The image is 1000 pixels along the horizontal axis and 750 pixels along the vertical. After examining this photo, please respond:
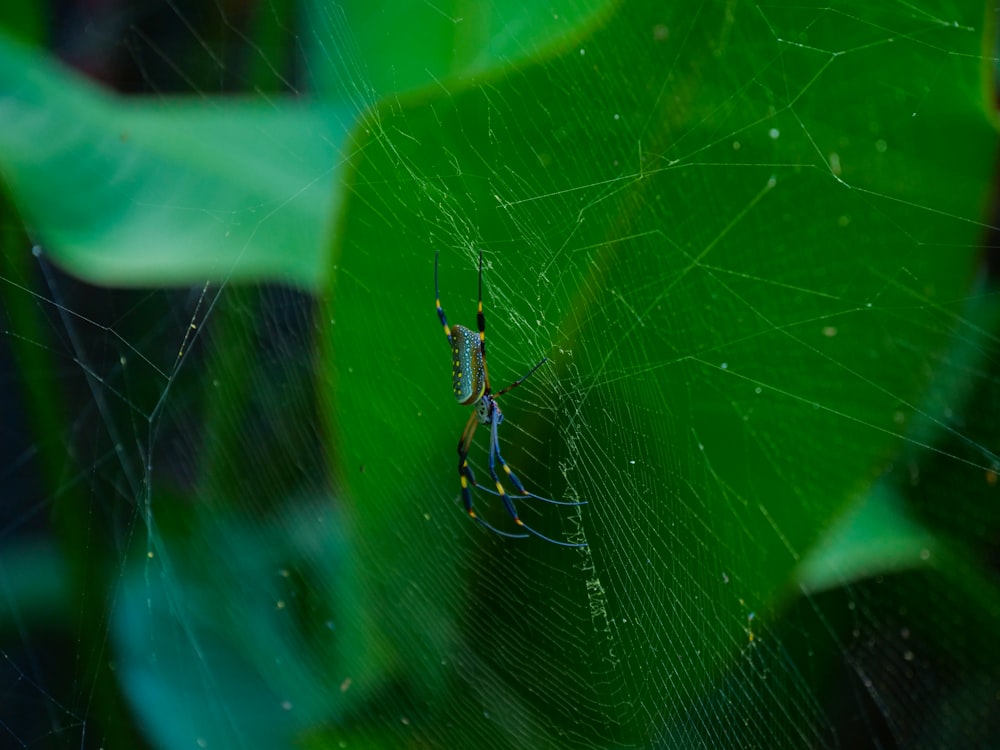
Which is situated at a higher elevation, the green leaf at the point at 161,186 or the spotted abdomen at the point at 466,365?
the green leaf at the point at 161,186

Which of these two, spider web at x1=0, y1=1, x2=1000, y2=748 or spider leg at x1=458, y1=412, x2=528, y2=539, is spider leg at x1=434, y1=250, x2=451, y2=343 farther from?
spider leg at x1=458, y1=412, x2=528, y2=539

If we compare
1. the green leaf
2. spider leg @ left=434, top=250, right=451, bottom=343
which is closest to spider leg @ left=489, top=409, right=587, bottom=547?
spider leg @ left=434, top=250, right=451, bottom=343

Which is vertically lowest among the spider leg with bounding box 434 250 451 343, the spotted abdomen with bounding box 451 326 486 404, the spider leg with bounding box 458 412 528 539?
the spider leg with bounding box 458 412 528 539

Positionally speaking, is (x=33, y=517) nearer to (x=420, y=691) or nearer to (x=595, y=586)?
(x=420, y=691)

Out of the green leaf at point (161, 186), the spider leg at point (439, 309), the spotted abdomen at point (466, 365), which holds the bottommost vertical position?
the spotted abdomen at point (466, 365)

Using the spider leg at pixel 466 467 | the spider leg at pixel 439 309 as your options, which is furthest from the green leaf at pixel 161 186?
the spider leg at pixel 466 467

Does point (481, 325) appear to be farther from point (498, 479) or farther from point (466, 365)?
point (498, 479)

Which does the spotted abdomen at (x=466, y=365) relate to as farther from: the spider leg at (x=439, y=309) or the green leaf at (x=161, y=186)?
the green leaf at (x=161, y=186)
